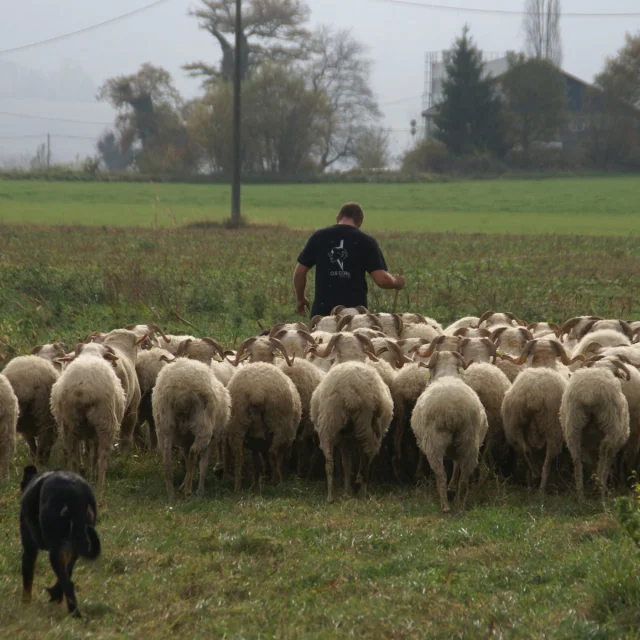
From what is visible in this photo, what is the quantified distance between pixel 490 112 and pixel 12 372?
67.0 meters

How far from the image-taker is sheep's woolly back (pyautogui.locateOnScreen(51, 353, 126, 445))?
902 cm

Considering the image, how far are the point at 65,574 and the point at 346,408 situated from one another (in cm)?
349

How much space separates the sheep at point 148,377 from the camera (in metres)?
10.9

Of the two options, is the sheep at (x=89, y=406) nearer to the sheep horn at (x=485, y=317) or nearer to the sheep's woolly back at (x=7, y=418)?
the sheep's woolly back at (x=7, y=418)

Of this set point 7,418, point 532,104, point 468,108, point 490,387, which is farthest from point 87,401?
point 532,104

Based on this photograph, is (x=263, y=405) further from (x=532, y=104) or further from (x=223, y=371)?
(x=532, y=104)

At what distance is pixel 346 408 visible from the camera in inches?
357

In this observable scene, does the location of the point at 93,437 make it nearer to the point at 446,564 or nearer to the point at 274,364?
the point at 274,364

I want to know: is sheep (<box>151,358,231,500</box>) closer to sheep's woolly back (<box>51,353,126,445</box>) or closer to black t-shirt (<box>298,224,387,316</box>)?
sheep's woolly back (<box>51,353,126,445</box>)

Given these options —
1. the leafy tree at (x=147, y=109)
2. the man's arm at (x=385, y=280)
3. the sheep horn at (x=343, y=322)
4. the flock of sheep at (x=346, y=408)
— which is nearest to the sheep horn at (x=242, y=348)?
the flock of sheep at (x=346, y=408)

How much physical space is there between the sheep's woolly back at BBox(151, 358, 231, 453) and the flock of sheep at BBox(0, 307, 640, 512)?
12mm

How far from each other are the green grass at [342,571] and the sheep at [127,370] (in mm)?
1425

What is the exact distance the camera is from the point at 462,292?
63.8 feet

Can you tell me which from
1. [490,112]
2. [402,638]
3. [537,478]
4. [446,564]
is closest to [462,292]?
[537,478]
